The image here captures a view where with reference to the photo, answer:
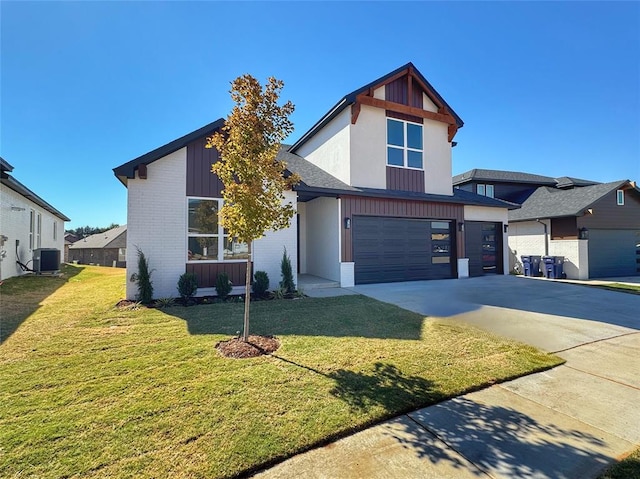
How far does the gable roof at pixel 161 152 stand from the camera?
25.3 feet

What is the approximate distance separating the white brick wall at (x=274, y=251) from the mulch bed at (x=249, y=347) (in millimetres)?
4335

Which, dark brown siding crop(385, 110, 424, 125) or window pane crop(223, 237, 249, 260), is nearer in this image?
window pane crop(223, 237, 249, 260)

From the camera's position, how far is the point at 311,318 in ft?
20.9

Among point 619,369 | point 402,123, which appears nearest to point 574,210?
point 402,123

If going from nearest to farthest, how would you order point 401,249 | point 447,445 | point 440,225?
point 447,445 < point 401,249 < point 440,225

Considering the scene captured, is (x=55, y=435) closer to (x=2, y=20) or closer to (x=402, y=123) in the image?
(x=2, y=20)

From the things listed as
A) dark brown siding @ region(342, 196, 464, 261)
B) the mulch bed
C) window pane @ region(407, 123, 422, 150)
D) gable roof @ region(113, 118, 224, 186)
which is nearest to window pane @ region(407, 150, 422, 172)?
window pane @ region(407, 123, 422, 150)

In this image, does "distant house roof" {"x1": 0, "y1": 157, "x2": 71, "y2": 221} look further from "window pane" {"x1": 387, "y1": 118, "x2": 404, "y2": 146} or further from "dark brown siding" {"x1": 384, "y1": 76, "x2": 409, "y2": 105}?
"dark brown siding" {"x1": 384, "y1": 76, "x2": 409, "y2": 105}

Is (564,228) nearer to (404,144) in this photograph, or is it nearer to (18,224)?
(404,144)

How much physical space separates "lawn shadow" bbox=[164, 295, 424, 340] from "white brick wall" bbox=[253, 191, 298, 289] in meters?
1.45

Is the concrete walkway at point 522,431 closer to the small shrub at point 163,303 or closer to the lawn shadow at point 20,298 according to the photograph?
the lawn shadow at point 20,298

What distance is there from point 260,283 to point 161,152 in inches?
184

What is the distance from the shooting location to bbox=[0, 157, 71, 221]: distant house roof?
938cm

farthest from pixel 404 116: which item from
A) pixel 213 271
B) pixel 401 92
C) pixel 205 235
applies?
pixel 213 271
